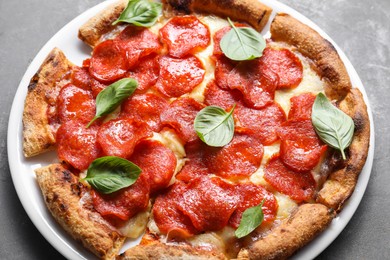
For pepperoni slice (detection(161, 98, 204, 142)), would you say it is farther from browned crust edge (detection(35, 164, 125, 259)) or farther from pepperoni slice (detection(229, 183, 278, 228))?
browned crust edge (detection(35, 164, 125, 259))

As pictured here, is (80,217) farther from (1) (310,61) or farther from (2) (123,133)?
(1) (310,61)

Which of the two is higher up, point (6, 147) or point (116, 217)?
point (116, 217)

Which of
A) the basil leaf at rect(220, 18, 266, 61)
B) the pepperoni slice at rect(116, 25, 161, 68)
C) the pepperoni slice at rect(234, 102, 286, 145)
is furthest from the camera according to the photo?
the pepperoni slice at rect(116, 25, 161, 68)

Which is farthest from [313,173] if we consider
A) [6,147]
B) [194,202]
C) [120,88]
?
[6,147]

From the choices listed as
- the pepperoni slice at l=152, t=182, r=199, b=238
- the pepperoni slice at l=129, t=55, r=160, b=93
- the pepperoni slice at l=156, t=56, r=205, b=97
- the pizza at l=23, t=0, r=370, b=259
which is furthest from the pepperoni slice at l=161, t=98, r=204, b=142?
the pepperoni slice at l=152, t=182, r=199, b=238

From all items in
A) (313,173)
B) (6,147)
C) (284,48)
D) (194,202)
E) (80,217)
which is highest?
(284,48)

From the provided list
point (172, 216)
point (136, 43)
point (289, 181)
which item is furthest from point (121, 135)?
point (289, 181)
